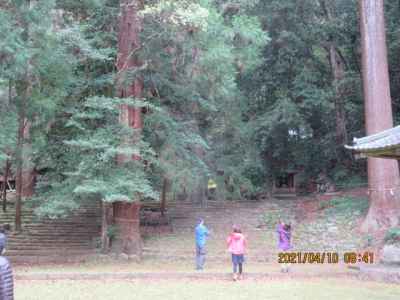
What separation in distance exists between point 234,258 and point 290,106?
12.8 meters

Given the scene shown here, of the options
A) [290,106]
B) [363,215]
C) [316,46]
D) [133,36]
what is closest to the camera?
[133,36]

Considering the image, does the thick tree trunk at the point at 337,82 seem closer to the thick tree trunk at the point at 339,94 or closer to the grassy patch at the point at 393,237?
the thick tree trunk at the point at 339,94

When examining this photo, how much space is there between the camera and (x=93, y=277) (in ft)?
45.1

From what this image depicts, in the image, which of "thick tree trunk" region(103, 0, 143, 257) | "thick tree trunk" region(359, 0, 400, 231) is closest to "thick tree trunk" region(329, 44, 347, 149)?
"thick tree trunk" region(359, 0, 400, 231)

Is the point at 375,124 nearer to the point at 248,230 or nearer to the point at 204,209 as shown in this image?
the point at 248,230

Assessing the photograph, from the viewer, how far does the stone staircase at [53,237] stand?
60.9ft

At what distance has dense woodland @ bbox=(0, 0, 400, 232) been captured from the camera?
50.9ft

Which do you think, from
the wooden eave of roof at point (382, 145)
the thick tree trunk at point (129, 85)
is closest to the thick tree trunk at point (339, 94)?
the thick tree trunk at point (129, 85)

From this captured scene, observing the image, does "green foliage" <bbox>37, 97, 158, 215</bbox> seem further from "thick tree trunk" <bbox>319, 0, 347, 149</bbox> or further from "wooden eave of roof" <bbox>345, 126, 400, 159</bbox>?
"thick tree trunk" <bbox>319, 0, 347, 149</bbox>

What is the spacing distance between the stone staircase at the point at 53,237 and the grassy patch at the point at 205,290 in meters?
5.37

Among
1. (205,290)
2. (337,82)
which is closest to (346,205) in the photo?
(337,82)

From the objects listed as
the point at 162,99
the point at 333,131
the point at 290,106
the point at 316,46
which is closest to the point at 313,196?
the point at 333,131

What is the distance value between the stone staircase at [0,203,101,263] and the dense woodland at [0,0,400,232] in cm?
217

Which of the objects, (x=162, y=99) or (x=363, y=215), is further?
(x=363, y=215)
